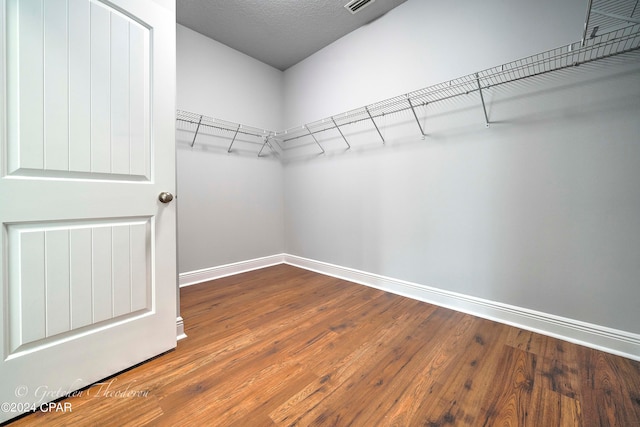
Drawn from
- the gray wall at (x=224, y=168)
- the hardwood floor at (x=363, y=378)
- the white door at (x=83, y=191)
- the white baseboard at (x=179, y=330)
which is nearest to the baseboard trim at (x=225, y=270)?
the gray wall at (x=224, y=168)

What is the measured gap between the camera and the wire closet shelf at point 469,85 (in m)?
1.26

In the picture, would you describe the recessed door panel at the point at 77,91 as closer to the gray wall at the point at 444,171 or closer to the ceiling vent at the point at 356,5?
the gray wall at the point at 444,171

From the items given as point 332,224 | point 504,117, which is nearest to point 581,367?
point 504,117

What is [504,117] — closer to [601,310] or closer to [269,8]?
[601,310]

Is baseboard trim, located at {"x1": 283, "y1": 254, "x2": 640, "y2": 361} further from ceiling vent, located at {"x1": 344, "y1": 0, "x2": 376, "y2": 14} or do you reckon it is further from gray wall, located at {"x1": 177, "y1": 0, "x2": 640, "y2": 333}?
ceiling vent, located at {"x1": 344, "y1": 0, "x2": 376, "y2": 14}

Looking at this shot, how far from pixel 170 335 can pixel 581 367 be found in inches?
84.3

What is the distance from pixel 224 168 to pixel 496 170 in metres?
2.46

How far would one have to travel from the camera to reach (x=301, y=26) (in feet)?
7.65

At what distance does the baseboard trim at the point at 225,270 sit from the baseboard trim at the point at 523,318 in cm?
118

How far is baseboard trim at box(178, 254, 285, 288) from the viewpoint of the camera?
237 cm

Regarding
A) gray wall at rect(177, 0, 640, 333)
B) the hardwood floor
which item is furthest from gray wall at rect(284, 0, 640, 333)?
the hardwood floor

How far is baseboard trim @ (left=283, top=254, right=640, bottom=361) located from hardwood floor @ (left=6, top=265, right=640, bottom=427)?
0.21ft

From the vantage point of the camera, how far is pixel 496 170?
5.44 ft

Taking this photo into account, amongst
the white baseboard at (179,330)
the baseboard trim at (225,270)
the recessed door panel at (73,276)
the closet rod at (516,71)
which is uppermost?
the closet rod at (516,71)
